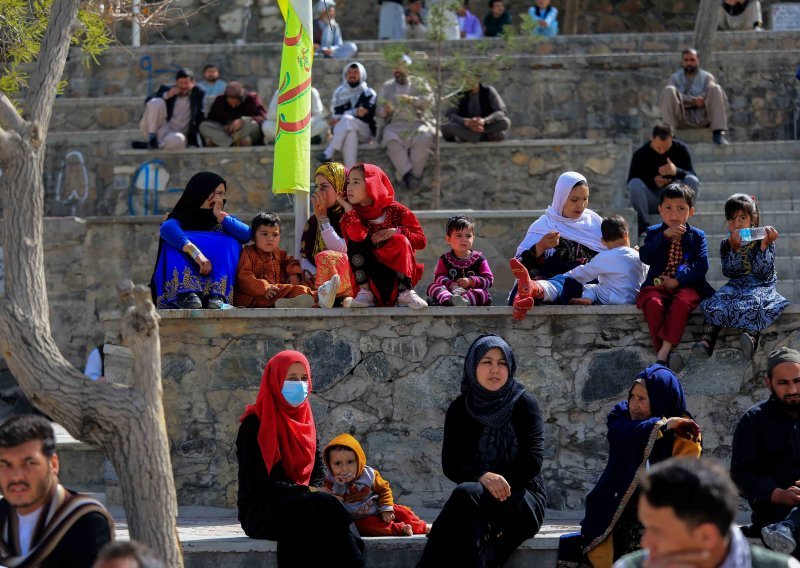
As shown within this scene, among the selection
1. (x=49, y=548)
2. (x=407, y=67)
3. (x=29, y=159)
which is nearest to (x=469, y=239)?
(x=29, y=159)

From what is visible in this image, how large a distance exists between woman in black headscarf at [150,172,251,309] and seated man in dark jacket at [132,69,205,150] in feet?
16.7

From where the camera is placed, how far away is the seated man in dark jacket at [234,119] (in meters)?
14.6

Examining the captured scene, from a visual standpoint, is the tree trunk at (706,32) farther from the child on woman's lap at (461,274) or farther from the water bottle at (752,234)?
the water bottle at (752,234)

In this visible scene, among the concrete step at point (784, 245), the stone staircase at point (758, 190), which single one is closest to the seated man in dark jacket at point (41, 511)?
the stone staircase at point (758, 190)

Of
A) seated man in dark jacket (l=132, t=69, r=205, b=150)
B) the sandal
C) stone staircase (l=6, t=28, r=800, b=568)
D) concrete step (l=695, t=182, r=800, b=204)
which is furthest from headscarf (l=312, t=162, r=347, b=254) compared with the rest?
seated man in dark jacket (l=132, t=69, r=205, b=150)

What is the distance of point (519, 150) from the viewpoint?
14320mm

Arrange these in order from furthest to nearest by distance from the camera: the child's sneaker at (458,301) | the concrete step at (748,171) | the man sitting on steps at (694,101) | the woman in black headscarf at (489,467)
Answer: the man sitting on steps at (694,101)
the concrete step at (748,171)
the child's sneaker at (458,301)
the woman in black headscarf at (489,467)

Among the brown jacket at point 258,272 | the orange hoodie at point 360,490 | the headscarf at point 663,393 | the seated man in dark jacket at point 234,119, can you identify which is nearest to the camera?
the headscarf at point 663,393

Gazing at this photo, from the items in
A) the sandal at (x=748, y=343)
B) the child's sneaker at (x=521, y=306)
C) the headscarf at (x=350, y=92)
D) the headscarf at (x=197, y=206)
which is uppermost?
the headscarf at (x=350, y=92)

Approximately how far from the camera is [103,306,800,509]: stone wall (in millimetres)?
9086

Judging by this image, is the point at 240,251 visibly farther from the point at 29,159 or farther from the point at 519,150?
the point at 519,150

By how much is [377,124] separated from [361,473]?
23.2 ft

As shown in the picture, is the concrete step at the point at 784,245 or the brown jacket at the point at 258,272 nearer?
the brown jacket at the point at 258,272

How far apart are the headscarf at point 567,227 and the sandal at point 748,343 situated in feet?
4.02
